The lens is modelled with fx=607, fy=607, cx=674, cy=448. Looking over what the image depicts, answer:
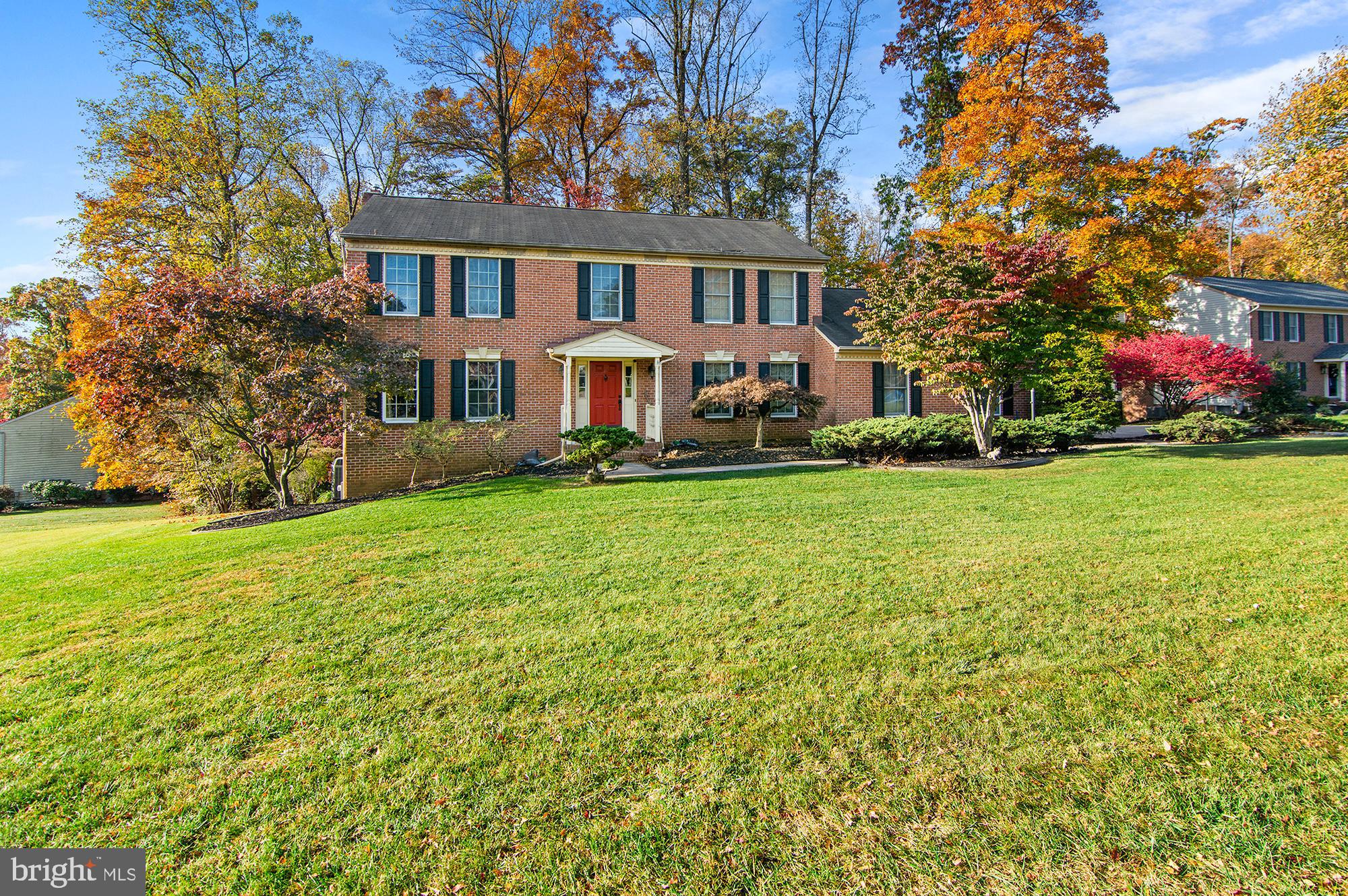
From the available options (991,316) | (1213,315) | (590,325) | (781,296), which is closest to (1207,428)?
(991,316)

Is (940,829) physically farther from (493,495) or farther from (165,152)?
(165,152)

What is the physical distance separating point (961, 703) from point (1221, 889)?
3.81ft

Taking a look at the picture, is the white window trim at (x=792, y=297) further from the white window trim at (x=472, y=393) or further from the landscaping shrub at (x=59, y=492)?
the landscaping shrub at (x=59, y=492)

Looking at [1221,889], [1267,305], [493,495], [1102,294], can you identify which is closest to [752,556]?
[1221,889]

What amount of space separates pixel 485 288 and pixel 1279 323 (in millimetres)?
34852

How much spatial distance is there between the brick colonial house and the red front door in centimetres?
4

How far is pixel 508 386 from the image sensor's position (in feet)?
50.3

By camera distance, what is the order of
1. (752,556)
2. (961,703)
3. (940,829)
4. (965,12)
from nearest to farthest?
(940,829) → (961,703) → (752,556) → (965,12)

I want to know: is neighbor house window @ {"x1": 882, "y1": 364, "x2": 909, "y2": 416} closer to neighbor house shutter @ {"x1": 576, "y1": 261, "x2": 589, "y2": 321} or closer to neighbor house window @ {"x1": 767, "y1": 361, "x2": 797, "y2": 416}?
neighbor house window @ {"x1": 767, "y1": 361, "x2": 797, "y2": 416}

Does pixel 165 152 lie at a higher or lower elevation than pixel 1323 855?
higher

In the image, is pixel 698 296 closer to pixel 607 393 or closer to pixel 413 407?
pixel 607 393

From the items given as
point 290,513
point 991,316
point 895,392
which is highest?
point 991,316

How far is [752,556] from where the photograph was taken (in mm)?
5738

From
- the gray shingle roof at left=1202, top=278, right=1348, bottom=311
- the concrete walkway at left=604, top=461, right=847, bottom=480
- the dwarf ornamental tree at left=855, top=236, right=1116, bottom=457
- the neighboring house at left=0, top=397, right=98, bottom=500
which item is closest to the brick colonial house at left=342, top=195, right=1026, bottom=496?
the concrete walkway at left=604, top=461, right=847, bottom=480
